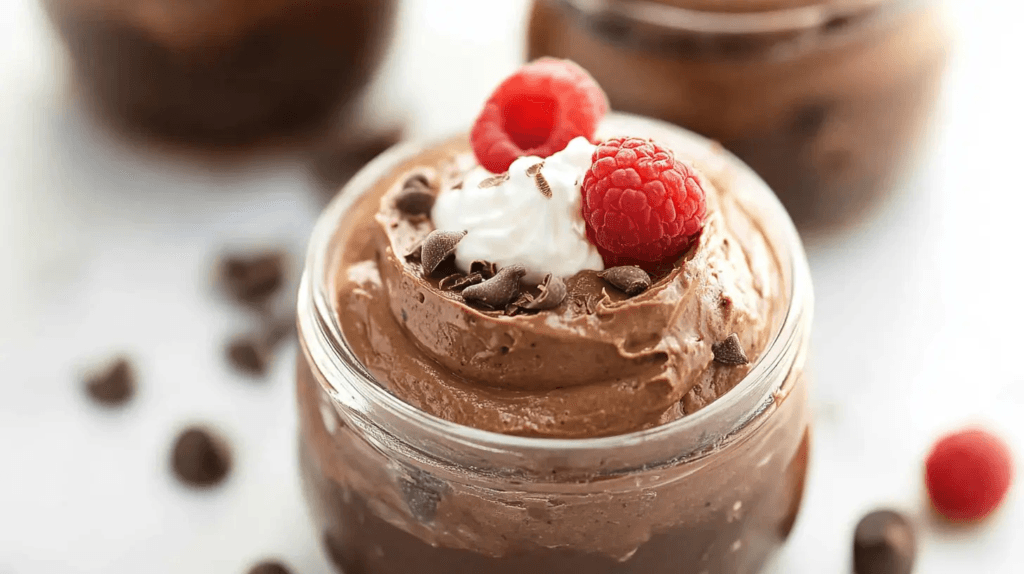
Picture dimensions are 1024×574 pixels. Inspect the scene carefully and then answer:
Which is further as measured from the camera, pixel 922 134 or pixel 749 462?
pixel 922 134

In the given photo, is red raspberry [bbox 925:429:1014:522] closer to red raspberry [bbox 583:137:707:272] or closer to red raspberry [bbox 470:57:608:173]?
red raspberry [bbox 583:137:707:272]

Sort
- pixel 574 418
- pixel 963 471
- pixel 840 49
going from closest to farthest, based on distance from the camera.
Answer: pixel 574 418 → pixel 963 471 → pixel 840 49

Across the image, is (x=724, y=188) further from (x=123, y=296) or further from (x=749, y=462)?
(x=123, y=296)

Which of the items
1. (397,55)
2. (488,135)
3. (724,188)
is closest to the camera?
(488,135)

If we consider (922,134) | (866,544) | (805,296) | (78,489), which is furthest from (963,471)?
(78,489)

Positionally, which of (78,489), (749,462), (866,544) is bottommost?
(78,489)

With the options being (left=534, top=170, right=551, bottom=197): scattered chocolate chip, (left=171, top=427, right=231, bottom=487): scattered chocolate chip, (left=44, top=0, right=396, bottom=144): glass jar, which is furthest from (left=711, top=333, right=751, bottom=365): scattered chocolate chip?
(left=44, top=0, right=396, bottom=144): glass jar
